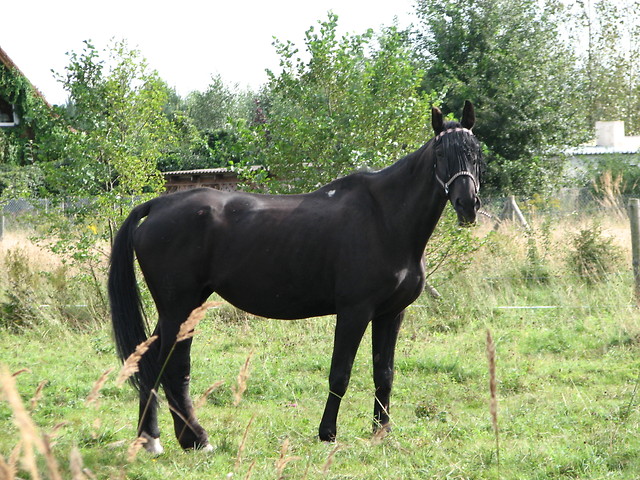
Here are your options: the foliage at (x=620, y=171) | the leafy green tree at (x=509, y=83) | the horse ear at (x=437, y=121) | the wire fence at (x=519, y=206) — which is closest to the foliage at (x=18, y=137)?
the wire fence at (x=519, y=206)

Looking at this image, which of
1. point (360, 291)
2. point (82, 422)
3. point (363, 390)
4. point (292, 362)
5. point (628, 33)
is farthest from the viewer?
point (628, 33)

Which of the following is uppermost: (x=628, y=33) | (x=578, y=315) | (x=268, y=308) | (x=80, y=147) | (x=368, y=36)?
(x=628, y=33)

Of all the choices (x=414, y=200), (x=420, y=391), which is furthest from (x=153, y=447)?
(x=420, y=391)

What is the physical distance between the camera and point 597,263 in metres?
10.0

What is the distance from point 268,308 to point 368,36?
5.30 metres

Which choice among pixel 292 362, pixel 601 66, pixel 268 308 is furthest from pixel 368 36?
pixel 601 66

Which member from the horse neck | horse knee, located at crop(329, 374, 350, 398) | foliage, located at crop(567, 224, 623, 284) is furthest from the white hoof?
foliage, located at crop(567, 224, 623, 284)

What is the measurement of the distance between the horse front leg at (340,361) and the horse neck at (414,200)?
0.65m

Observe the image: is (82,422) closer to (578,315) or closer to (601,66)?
(578,315)

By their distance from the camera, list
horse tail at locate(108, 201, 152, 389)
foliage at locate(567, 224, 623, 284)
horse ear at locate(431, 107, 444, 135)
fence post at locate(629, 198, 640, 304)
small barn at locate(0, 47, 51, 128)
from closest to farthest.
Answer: horse ear at locate(431, 107, 444, 135) < horse tail at locate(108, 201, 152, 389) < fence post at locate(629, 198, 640, 304) < foliage at locate(567, 224, 623, 284) < small barn at locate(0, 47, 51, 128)

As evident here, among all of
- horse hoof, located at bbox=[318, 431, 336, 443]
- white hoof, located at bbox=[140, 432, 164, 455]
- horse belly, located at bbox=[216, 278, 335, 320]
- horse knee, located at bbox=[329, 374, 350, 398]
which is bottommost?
horse hoof, located at bbox=[318, 431, 336, 443]

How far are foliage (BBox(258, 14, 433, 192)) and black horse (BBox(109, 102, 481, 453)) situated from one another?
3.81 meters

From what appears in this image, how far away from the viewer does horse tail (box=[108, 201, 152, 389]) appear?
15.8ft

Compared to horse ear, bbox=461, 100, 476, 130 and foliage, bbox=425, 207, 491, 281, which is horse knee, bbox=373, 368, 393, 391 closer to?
horse ear, bbox=461, 100, 476, 130
